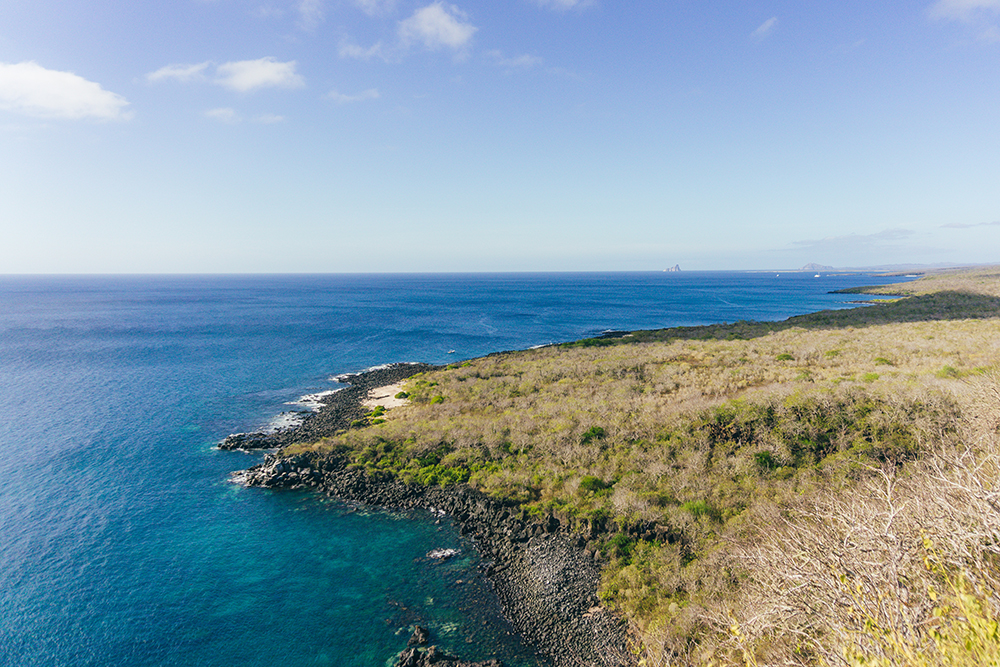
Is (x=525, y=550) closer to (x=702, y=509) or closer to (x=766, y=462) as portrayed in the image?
(x=702, y=509)

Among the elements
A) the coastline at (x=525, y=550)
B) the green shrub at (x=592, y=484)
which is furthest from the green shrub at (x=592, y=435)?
the coastline at (x=525, y=550)

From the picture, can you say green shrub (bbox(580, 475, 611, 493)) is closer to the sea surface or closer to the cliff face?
the cliff face

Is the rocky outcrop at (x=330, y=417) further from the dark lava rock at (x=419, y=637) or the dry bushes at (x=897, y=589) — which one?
the dry bushes at (x=897, y=589)

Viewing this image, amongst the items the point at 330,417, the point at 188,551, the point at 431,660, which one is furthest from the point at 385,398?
the point at 431,660

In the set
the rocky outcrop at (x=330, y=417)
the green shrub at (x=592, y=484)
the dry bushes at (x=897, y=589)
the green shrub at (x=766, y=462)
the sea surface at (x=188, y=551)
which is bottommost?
the sea surface at (x=188, y=551)

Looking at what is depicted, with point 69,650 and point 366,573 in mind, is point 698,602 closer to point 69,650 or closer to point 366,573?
point 366,573

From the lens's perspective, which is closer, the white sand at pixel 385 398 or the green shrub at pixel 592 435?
the green shrub at pixel 592 435

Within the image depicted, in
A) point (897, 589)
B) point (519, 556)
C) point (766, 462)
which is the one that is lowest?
point (519, 556)

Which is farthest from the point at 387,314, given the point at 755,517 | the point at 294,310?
the point at 755,517
